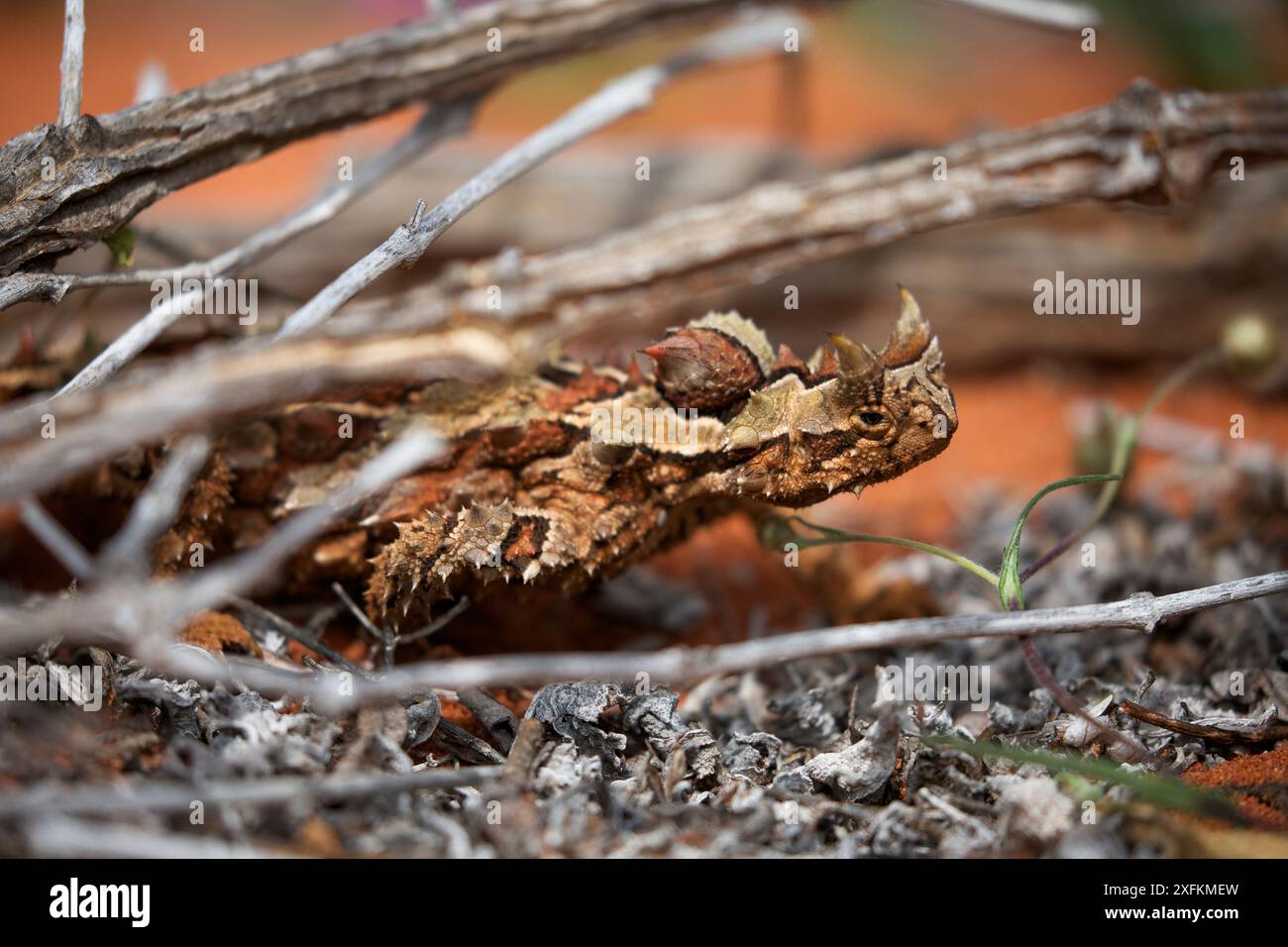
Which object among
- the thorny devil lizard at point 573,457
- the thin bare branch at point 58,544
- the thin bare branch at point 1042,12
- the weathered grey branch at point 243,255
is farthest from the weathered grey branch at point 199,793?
the thin bare branch at point 1042,12

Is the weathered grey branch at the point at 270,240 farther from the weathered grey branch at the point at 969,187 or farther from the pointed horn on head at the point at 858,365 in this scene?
the pointed horn on head at the point at 858,365

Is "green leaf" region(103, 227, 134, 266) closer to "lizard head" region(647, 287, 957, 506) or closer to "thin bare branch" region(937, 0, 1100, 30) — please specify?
"lizard head" region(647, 287, 957, 506)

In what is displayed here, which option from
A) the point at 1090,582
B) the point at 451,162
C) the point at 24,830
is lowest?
the point at 24,830

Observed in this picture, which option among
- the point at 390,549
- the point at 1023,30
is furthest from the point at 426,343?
the point at 1023,30

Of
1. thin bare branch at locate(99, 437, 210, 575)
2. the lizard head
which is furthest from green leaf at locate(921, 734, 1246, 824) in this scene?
thin bare branch at locate(99, 437, 210, 575)

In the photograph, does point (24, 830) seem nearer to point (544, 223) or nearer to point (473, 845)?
point (473, 845)

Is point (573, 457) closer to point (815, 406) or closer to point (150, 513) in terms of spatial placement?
point (815, 406)
